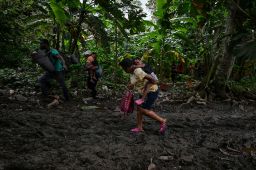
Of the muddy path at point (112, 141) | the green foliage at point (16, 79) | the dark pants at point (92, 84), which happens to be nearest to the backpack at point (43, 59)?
the muddy path at point (112, 141)

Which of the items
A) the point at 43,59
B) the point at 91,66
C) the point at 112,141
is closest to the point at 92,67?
the point at 91,66

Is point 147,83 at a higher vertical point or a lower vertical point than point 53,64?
lower

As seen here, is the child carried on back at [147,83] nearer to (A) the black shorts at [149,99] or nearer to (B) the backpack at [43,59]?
(A) the black shorts at [149,99]

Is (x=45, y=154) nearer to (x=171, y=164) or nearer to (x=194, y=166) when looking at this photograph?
(x=171, y=164)

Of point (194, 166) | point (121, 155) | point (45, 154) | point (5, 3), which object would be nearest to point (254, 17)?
point (194, 166)

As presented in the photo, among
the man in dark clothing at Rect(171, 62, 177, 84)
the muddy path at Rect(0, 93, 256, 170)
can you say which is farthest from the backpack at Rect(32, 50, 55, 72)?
the man in dark clothing at Rect(171, 62, 177, 84)

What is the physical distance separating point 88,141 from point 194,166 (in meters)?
1.57

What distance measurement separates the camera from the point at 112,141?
505 cm

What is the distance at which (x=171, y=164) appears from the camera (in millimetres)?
4328

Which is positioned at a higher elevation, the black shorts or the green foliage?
the green foliage

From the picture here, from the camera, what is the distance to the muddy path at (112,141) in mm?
4160

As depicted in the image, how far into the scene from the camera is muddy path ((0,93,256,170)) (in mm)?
4160

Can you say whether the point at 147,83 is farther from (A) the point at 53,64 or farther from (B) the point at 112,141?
(A) the point at 53,64

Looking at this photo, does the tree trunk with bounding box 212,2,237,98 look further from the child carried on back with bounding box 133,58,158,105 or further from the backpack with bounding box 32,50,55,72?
the backpack with bounding box 32,50,55,72
